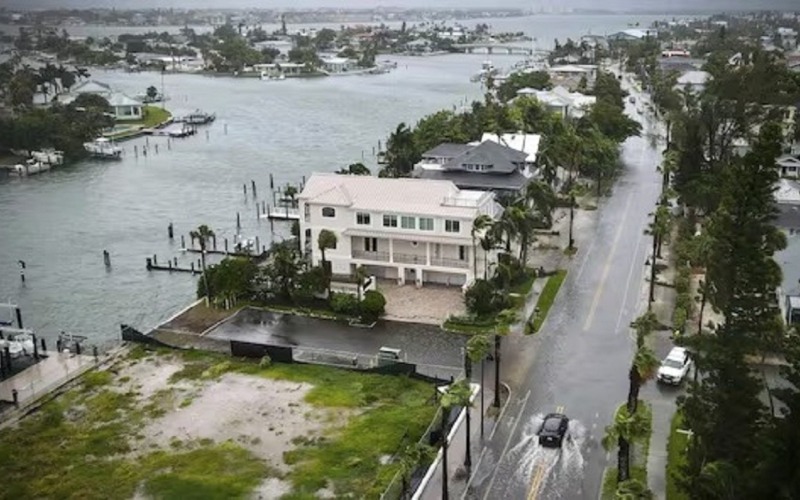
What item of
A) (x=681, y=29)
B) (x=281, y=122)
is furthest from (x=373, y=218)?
(x=681, y=29)

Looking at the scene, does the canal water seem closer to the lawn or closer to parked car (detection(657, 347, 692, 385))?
the lawn

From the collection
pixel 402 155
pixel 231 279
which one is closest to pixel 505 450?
pixel 231 279

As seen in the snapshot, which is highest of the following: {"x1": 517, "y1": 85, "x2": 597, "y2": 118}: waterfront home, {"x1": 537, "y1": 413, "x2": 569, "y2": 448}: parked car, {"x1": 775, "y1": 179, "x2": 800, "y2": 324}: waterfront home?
{"x1": 517, "y1": 85, "x2": 597, "y2": 118}: waterfront home

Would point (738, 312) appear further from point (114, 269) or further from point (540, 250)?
point (114, 269)

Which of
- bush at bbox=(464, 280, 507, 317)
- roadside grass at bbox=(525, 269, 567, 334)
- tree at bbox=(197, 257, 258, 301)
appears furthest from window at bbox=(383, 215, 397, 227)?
roadside grass at bbox=(525, 269, 567, 334)

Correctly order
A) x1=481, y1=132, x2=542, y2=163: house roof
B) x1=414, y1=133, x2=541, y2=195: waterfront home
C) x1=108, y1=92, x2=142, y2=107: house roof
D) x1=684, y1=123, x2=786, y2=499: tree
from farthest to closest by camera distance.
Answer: x1=108, y1=92, x2=142, y2=107: house roof
x1=481, y1=132, x2=542, y2=163: house roof
x1=414, y1=133, x2=541, y2=195: waterfront home
x1=684, y1=123, x2=786, y2=499: tree

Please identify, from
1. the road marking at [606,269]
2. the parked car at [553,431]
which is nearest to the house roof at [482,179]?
the road marking at [606,269]

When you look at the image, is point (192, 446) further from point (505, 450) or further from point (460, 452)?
point (505, 450)

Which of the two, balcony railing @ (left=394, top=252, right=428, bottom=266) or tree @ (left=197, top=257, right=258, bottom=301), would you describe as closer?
tree @ (left=197, top=257, right=258, bottom=301)
